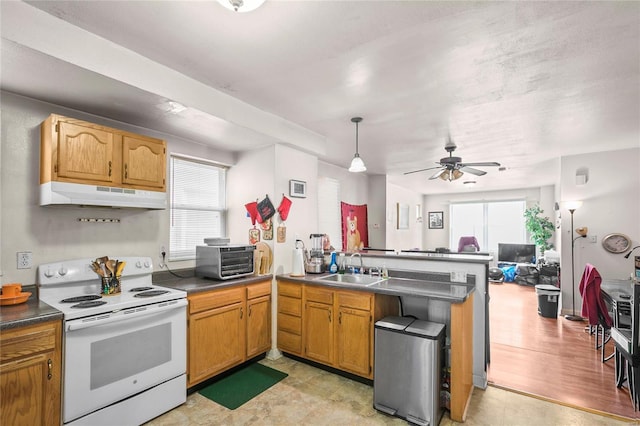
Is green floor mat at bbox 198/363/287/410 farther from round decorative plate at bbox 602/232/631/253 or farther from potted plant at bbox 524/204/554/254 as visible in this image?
potted plant at bbox 524/204/554/254

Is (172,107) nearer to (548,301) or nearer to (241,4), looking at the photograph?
(241,4)

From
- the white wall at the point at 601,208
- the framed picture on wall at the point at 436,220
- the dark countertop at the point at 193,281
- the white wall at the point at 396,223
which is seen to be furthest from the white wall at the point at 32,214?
the framed picture on wall at the point at 436,220

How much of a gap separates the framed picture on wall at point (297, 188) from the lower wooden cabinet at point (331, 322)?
1.03 meters

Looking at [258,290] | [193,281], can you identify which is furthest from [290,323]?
[193,281]

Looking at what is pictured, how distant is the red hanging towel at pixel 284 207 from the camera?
3.53 m

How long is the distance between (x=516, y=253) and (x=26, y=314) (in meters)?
9.64

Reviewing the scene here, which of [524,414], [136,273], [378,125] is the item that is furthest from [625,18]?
[136,273]

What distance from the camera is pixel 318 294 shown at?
3.13m

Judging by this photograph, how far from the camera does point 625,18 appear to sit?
1747 mm

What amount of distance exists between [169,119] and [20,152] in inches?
42.0

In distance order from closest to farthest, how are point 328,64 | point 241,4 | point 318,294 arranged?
point 241,4 → point 328,64 → point 318,294

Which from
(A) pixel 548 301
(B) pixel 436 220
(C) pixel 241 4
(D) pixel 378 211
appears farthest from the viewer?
(B) pixel 436 220

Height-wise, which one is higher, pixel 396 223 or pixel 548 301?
pixel 396 223

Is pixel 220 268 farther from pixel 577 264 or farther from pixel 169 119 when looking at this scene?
pixel 577 264
